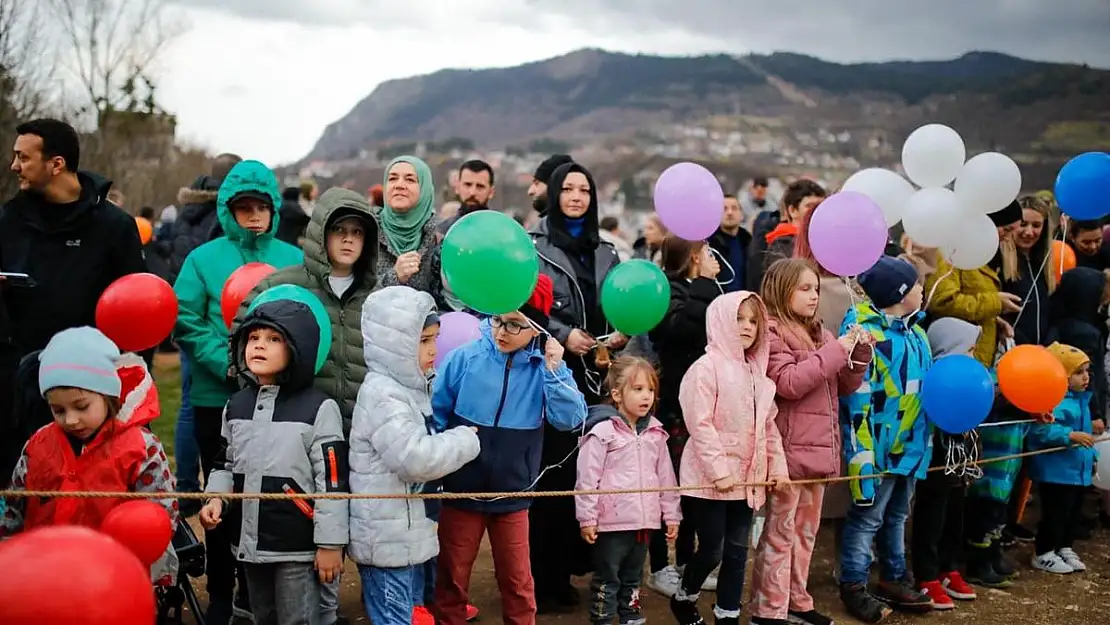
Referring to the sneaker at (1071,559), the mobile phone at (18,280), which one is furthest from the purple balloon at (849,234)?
the mobile phone at (18,280)

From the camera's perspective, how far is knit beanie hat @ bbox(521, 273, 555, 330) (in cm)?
387

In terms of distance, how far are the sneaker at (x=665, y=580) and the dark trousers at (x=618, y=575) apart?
0.70 meters

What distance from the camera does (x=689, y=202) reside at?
4641 mm

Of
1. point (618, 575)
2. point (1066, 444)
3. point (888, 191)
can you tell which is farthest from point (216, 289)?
point (1066, 444)

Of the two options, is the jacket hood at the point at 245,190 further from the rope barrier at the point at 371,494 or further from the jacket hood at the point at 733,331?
the jacket hood at the point at 733,331

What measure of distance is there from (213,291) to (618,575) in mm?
2191

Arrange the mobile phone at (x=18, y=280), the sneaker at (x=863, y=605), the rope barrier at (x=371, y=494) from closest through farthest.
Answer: the rope barrier at (x=371, y=494) → the mobile phone at (x=18, y=280) → the sneaker at (x=863, y=605)

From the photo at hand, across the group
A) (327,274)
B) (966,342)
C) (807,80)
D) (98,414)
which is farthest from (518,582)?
(807,80)

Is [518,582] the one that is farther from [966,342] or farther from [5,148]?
[5,148]

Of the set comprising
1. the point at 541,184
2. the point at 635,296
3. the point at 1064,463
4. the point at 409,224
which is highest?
the point at 541,184

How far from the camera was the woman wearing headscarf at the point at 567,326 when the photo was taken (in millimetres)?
4387

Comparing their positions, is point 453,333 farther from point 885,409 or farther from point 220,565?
point 885,409

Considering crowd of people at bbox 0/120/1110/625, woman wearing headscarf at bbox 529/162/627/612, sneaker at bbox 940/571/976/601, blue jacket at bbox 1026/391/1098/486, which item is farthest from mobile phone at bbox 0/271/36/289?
blue jacket at bbox 1026/391/1098/486

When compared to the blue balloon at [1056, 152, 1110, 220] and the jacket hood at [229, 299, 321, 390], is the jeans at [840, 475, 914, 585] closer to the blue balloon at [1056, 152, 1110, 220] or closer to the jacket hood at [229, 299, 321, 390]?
the blue balloon at [1056, 152, 1110, 220]
